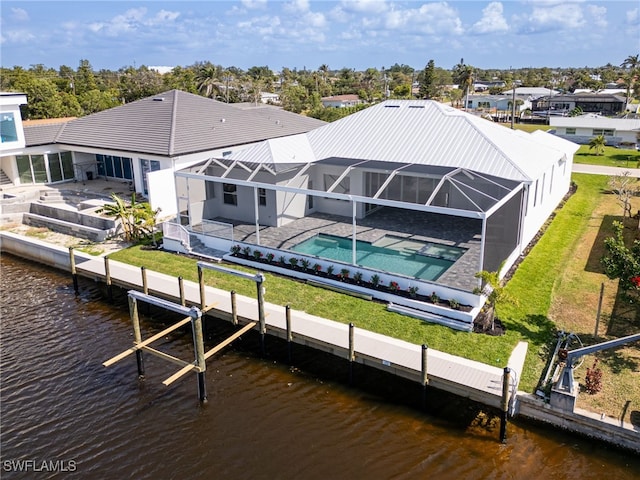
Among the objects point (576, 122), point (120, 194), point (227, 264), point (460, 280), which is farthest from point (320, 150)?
point (576, 122)

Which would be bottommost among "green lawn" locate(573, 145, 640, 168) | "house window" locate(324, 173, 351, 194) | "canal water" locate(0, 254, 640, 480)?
"canal water" locate(0, 254, 640, 480)

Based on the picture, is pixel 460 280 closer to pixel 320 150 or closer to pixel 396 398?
pixel 396 398

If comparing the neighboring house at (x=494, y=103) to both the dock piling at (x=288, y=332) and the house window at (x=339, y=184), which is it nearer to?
the house window at (x=339, y=184)

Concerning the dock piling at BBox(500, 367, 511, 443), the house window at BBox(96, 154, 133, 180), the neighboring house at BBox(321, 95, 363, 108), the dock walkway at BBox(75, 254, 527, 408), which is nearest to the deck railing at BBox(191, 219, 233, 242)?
the dock walkway at BBox(75, 254, 527, 408)

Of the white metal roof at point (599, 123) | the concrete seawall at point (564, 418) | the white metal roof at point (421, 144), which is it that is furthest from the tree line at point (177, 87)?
the concrete seawall at point (564, 418)

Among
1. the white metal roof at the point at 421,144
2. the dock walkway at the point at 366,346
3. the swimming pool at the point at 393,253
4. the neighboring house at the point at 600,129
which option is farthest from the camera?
the neighboring house at the point at 600,129

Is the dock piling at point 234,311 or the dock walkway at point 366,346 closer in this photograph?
the dock walkway at point 366,346

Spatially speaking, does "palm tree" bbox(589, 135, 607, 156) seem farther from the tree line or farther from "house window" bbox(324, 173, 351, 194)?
"house window" bbox(324, 173, 351, 194)

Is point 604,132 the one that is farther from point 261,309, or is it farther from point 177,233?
point 261,309
